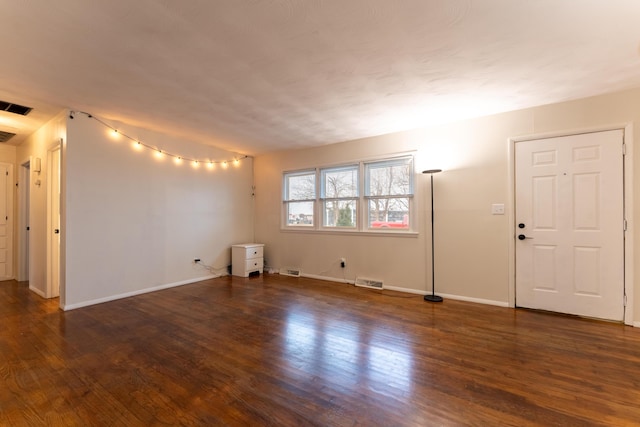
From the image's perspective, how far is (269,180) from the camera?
5949 mm

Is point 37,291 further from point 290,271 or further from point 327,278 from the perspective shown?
point 327,278

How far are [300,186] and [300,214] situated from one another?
1.86ft

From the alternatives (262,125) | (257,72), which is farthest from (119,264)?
(257,72)

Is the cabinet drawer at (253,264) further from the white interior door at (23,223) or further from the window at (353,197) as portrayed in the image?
the white interior door at (23,223)

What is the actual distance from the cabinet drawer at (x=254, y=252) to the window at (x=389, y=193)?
234 centimetres

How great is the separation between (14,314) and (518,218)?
20.8 feet

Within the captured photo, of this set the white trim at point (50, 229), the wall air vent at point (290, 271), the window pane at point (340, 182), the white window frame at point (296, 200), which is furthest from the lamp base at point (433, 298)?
the white trim at point (50, 229)

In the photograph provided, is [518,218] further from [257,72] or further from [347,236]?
[257,72]

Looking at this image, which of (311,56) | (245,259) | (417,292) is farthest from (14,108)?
(417,292)

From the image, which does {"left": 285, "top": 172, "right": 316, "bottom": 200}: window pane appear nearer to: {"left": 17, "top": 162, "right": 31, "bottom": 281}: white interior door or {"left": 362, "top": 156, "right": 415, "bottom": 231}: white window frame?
{"left": 362, "top": 156, "right": 415, "bottom": 231}: white window frame

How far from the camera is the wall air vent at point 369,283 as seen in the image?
4547 mm

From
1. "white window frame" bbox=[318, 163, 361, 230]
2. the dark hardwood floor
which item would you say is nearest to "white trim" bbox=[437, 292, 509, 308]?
the dark hardwood floor

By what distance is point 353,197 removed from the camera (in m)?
4.95

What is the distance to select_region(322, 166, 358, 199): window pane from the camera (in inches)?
196
